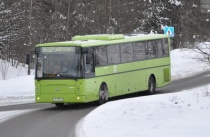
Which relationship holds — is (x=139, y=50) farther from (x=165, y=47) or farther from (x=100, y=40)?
(x=165, y=47)

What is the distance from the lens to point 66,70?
2019cm

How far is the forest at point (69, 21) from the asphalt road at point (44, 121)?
13.0 m

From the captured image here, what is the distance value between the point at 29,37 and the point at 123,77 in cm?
1682

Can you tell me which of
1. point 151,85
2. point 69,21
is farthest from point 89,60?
point 69,21

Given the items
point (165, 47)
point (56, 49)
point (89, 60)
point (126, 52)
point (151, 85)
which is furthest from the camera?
point (165, 47)

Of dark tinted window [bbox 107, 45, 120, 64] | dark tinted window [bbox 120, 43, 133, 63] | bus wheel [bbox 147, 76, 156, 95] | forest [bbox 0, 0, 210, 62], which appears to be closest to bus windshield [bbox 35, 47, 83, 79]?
dark tinted window [bbox 107, 45, 120, 64]

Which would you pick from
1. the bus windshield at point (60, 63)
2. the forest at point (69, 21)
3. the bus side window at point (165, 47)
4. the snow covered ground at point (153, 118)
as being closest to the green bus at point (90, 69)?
the bus windshield at point (60, 63)

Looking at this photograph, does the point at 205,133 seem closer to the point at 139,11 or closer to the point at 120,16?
the point at 120,16

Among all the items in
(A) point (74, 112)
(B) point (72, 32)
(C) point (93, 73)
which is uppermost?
(B) point (72, 32)

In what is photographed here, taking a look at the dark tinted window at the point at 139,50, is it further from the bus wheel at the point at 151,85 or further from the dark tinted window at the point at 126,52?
the bus wheel at the point at 151,85

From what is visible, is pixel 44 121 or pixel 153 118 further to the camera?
pixel 44 121

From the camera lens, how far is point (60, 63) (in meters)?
20.3

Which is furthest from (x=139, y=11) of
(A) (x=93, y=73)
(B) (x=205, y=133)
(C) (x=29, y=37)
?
(B) (x=205, y=133)

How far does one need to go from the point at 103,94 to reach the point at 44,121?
17.4 ft
